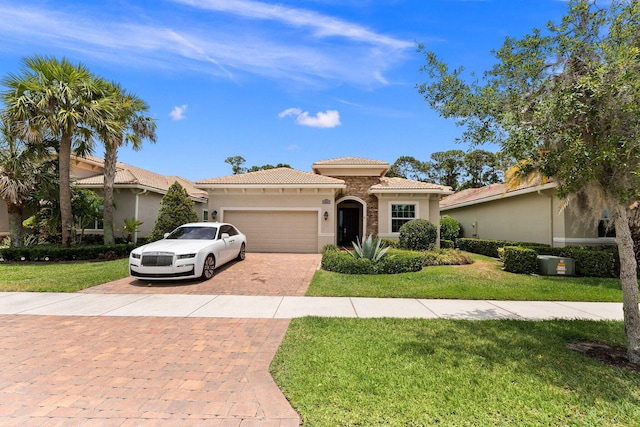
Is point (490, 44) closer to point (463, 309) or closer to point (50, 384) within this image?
point (463, 309)

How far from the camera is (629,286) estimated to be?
13.7 feet

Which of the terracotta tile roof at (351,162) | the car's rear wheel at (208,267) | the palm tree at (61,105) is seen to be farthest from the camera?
the terracotta tile roof at (351,162)

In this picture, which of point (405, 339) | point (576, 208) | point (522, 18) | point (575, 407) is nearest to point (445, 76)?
point (522, 18)

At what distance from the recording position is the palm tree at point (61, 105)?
38.2 feet

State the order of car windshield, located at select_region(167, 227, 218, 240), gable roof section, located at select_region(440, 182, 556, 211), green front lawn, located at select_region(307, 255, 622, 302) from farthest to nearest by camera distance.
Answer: gable roof section, located at select_region(440, 182, 556, 211), car windshield, located at select_region(167, 227, 218, 240), green front lawn, located at select_region(307, 255, 622, 302)

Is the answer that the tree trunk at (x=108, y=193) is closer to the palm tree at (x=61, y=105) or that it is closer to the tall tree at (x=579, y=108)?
the palm tree at (x=61, y=105)

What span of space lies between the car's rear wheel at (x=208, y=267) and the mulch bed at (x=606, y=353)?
8275 mm

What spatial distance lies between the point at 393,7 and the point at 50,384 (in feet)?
29.3

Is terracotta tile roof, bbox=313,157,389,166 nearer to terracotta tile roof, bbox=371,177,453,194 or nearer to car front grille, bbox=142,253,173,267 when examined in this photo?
terracotta tile roof, bbox=371,177,453,194

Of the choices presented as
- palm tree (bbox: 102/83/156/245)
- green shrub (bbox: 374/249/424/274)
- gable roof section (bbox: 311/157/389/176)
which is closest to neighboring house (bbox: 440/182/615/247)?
green shrub (bbox: 374/249/424/274)

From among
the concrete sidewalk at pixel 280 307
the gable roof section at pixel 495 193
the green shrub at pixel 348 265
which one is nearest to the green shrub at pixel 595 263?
the gable roof section at pixel 495 193

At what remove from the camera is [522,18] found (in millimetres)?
4941

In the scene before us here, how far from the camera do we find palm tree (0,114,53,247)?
12.5 m

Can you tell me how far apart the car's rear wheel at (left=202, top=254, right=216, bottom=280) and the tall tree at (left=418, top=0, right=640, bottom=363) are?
7.51m
